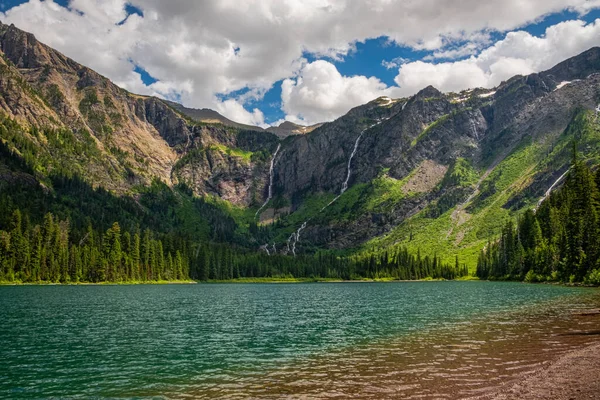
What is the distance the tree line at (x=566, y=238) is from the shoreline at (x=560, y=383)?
9334cm

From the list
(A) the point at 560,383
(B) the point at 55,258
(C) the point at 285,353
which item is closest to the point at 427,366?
(A) the point at 560,383

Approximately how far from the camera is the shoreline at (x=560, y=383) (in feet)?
70.0

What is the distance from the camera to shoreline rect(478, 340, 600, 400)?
21344mm

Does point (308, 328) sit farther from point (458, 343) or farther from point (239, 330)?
point (458, 343)

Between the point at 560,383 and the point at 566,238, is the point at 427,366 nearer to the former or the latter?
the point at 560,383

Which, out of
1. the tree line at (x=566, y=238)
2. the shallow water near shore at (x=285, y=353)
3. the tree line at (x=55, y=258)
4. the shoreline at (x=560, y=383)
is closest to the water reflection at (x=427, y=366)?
the shallow water near shore at (x=285, y=353)

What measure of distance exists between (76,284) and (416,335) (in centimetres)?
16391

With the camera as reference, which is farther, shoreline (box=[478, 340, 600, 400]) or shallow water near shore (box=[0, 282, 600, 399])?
shallow water near shore (box=[0, 282, 600, 399])

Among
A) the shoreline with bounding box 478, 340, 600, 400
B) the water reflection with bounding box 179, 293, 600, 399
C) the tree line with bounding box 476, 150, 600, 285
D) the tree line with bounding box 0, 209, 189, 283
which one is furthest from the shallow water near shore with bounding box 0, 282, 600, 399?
the tree line with bounding box 0, 209, 189, 283

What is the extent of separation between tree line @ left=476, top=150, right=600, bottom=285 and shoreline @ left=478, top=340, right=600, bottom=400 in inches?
3675

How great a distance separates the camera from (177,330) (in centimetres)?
5484

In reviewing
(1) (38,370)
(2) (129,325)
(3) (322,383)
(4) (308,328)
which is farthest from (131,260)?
(3) (322,383)

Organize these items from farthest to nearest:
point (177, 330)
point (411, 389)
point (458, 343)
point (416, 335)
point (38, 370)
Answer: point (177, 330) → point (416, 335) → point (458, 343) → point (38, 370) → point (411, 389)

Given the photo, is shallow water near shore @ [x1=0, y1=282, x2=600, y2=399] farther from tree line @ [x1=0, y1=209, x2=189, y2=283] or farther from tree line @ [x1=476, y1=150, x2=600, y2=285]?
tree line @ [x1=0, y1=209, x2=189, y2=283]
